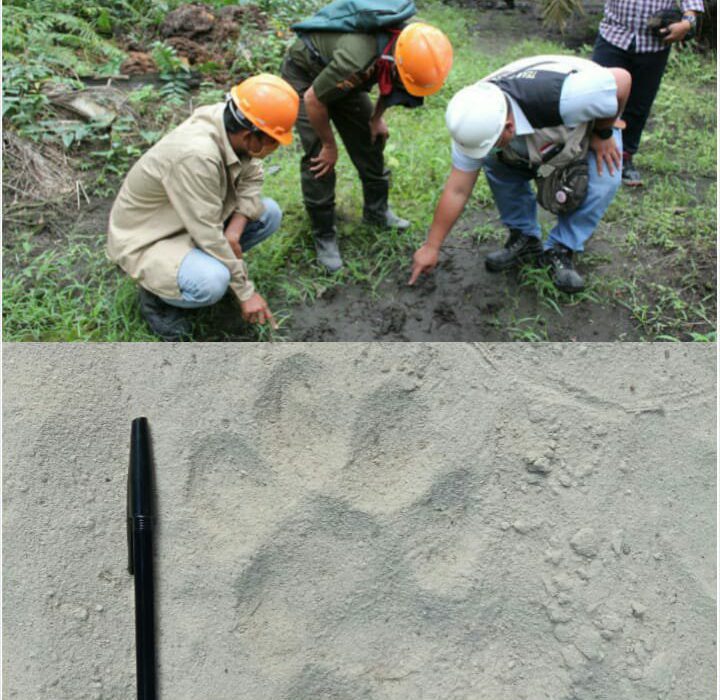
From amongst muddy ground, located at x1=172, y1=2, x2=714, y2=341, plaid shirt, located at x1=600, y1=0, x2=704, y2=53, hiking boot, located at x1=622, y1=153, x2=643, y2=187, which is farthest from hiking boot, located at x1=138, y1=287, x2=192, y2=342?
plaid shirt, located at x1=600, y1=0, x2=704, y2=53

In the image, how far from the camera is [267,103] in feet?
6.30

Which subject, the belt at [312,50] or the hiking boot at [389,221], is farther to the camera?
the hiking boot at [389,221]

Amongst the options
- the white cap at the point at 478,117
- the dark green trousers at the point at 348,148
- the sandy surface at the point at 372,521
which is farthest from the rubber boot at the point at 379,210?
the sandy surface at the point at 372,521

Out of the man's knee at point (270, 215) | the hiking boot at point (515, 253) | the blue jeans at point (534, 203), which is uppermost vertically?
the blue jeans at point (534, 203)

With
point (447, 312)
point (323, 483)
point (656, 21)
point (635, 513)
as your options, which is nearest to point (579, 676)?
point (635, 513)

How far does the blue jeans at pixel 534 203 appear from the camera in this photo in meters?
2.23

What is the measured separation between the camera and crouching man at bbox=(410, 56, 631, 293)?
1.99 metres

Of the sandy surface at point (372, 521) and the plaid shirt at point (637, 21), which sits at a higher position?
the plaid shirt at point (637, 21)

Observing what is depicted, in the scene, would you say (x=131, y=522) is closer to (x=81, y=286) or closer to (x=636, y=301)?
(x=81, y=286)

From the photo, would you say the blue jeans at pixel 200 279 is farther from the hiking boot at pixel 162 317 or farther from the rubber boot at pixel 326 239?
the rubber boot at pixel 326 239

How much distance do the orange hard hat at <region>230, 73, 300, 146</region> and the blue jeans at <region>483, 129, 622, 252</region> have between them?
0.78 m

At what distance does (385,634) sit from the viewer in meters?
1.32

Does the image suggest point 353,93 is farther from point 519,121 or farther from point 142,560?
point 142,560

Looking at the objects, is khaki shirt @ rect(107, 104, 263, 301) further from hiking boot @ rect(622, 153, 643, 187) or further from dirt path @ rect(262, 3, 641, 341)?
hiking boot @ rect(622, 153, 643, 187)
